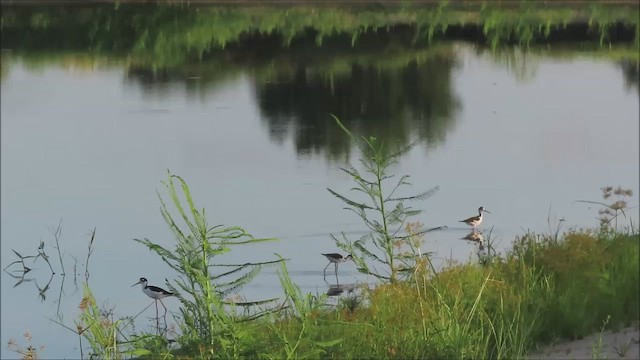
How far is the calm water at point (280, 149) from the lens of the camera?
12.8 m

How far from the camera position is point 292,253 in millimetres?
12805

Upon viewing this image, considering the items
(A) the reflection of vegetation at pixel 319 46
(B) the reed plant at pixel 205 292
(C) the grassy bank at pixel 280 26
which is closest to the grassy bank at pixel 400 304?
(B) the reed plant at pixel 205 292

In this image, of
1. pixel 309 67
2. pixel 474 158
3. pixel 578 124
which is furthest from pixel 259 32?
Result: pixel 474 158

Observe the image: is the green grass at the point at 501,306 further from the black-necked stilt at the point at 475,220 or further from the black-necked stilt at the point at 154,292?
the black-necked stilt at the point at 475,220

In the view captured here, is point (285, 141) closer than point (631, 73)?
Yes

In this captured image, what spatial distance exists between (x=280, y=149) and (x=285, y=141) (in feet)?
2.60

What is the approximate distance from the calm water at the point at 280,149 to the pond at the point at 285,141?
0.04 meters

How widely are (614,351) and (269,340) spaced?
2.12 m

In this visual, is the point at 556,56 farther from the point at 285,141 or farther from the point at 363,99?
the point at 285,141

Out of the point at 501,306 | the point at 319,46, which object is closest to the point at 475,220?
the point at 501,306

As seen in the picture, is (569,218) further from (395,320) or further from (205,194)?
(395,320)

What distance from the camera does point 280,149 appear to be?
750 inches

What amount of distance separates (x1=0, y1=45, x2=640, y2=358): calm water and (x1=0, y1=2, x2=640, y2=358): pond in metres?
0.04

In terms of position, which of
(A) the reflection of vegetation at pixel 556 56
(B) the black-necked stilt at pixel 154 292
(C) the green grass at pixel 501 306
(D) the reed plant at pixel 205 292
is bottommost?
(A) the reflection of vegetation at pixel 556 56
